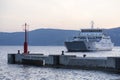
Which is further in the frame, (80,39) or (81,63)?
(80,39)

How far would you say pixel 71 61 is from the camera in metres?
46.7

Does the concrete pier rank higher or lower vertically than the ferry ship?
lower

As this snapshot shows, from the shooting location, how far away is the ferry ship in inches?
4751

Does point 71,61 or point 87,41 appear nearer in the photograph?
point 71,61

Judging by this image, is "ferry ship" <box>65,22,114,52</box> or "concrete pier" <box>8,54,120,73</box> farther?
"ferry ship" <box>65,22,114,52</box>

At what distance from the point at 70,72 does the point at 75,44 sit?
77782 millimetres

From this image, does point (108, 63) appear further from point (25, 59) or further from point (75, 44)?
point (75, 44)

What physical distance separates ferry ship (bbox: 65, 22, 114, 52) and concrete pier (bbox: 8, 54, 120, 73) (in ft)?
214

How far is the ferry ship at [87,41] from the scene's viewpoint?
396 ft

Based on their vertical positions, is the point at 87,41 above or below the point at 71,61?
above

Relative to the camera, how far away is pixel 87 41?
120 meters

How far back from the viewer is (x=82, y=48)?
122 metres

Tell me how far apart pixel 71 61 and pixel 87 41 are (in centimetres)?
7393

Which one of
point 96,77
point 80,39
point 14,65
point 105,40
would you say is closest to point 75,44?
point 80,39
